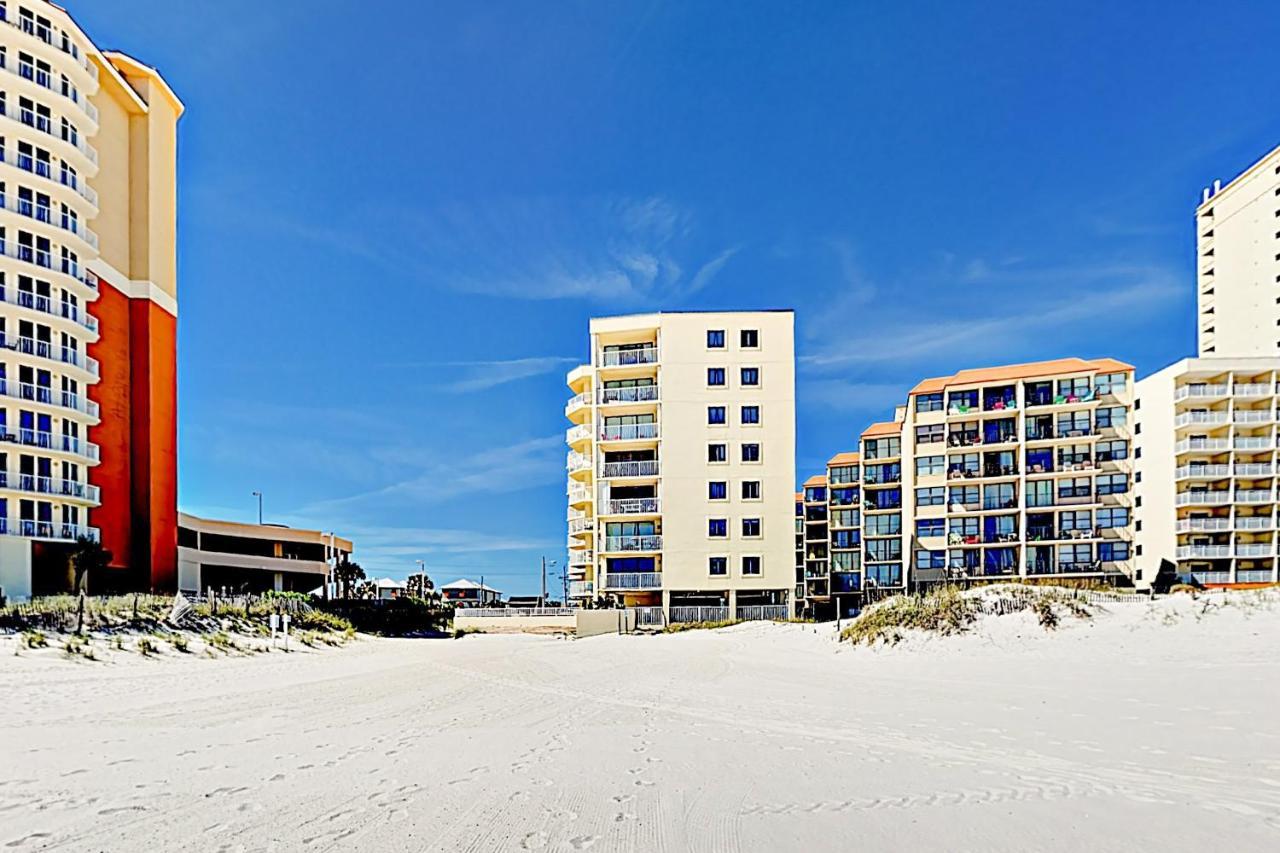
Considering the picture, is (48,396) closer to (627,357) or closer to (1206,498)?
(627,357)

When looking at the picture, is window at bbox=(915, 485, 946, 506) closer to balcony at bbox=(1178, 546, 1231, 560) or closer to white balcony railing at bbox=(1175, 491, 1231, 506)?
white balcony railing at bbox=(1175, 491, 1231, 506)

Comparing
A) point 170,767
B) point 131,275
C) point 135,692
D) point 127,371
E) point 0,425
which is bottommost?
point 135,692

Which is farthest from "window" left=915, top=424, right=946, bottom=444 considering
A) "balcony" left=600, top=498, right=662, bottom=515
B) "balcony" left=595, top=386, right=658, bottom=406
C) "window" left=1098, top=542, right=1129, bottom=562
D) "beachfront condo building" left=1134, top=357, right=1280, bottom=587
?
"balcony" left=600, top=498, right=662, bottom=515

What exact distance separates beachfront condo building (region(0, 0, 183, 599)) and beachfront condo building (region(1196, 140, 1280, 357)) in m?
88.6

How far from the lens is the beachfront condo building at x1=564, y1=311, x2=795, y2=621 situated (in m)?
55.5

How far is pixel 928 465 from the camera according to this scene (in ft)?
225

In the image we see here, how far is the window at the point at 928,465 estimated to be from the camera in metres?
68.3

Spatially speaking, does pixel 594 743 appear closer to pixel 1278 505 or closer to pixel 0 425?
pixel 0 425

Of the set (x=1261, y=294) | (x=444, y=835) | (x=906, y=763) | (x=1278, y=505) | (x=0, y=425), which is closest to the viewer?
(x=444, y=835)

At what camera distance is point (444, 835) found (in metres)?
7.67

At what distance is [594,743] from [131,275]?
5128cm

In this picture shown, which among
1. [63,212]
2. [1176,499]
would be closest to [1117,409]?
[1176,499]

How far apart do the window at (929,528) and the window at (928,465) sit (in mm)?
3579

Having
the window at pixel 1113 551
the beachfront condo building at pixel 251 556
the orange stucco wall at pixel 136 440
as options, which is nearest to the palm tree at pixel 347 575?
the beachfront condo building at pixel 251 556
